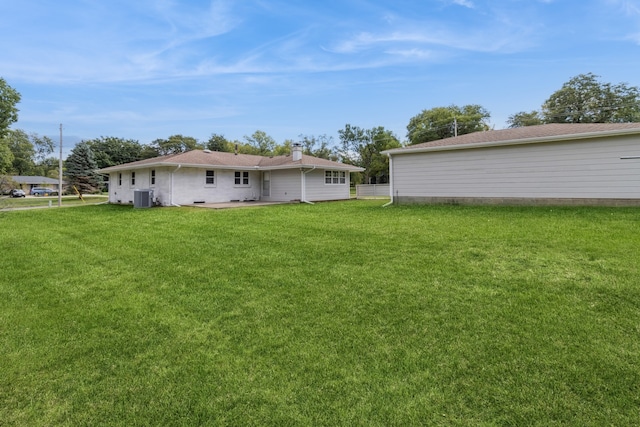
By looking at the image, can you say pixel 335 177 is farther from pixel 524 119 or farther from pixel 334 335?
pixel 524 119

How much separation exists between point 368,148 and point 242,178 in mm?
24675

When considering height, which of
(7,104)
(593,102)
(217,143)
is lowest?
(593,102)

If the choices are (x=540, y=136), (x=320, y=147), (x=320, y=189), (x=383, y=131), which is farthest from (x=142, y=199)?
(x=320, y=147)

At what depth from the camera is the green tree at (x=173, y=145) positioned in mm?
57781

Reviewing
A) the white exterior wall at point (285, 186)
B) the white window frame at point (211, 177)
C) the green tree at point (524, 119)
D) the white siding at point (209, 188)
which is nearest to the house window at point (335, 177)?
the white exterior wall at point (285, 186)

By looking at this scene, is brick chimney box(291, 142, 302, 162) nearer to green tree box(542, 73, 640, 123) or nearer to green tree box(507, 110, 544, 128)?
green tree box(542, 73, 640, 123)

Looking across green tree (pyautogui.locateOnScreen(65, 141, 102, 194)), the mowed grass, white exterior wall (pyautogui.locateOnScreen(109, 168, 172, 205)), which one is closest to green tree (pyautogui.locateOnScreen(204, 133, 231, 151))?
green tree (pyautogui.locateOnScreen(65, 141, 102, 194))

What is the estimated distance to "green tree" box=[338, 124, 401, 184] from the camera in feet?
128

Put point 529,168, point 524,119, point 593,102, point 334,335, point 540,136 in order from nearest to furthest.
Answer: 1. point 334,335
2. point 540,136
3. point 529,168
4. point 593,102
5. point 524,119

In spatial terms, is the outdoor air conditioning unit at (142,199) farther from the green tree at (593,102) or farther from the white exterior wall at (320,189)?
the green tree at (593,102)

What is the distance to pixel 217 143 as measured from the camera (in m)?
A: 57.5

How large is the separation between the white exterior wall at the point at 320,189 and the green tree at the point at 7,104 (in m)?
34.3

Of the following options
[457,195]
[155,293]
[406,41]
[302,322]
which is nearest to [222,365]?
[302,322]

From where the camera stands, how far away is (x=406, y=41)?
13.8 m
